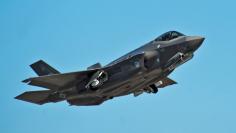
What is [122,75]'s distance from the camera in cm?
3762

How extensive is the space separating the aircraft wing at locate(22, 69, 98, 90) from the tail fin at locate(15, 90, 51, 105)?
135 centimetres

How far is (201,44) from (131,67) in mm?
5543

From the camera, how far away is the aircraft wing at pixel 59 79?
39.4m

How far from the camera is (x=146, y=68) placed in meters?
37.5

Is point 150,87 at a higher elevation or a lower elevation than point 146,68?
lower

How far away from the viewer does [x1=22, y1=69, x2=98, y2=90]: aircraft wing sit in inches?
1553

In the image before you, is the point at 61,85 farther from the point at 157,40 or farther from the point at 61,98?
the point at 157,40

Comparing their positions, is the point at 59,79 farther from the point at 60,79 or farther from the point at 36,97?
the point at 36,97

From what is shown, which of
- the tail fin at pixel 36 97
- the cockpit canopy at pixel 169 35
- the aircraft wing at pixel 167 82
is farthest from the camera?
the aircraft wing at pixel 167 82

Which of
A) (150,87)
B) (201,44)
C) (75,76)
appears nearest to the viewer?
(201,44)

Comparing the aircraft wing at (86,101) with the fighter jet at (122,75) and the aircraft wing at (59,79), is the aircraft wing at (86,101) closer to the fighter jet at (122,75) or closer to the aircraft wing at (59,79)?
the fighter jet at (122,75)

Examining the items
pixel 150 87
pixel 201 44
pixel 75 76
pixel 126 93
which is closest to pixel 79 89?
pixel 75 76

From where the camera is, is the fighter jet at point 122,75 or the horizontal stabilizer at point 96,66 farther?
the horizontal stabilizer at point 96,66

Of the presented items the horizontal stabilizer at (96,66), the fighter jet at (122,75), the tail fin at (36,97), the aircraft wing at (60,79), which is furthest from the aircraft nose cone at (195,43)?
the tail fin at (36,97)
